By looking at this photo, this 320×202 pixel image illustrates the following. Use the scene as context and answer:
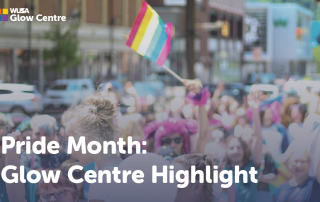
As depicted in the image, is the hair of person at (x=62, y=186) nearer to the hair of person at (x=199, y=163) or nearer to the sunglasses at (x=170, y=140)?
the hair of person at (x=199, y=163)

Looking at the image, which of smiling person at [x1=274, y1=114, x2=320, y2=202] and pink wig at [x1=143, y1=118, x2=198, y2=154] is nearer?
smiling person at [x1=274, y1=114, x2=320, y2=202]

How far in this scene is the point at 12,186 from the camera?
3961 mm

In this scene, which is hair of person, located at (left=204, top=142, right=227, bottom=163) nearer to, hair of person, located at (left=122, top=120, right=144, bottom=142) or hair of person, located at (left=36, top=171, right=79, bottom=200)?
hair of person, located at (left=122, top=120, right=144, bottom=142)

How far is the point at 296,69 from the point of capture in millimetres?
94938

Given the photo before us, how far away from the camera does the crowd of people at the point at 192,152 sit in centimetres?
335

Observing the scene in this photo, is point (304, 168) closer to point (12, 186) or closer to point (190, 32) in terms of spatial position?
point (12, 186)

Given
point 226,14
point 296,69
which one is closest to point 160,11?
point 226,14

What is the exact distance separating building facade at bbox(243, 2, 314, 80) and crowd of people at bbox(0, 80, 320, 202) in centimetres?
7556

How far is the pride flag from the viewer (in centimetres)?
529

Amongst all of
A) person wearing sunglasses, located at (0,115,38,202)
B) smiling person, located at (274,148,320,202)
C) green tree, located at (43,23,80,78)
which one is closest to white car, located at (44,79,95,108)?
green tree, located at (43,23,80,78)

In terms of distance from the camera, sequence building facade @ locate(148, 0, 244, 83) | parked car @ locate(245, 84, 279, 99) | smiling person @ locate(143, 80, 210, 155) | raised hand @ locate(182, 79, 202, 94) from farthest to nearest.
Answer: building facade @ locate(148, 0, 244, 83)
parked car @ locate(245, 84, 279, 99)
smiling person @ locate(143, 80, 210, 155)
raised hand @ locate(182, 79, 202, 94)

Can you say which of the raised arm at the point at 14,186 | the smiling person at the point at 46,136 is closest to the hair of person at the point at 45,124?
the smiling person at the point at 46,136

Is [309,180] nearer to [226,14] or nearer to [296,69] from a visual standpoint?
[226,14]

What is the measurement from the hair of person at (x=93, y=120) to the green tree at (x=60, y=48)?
2833 centimetres
